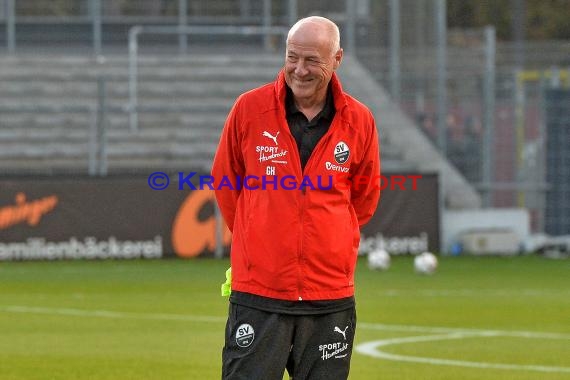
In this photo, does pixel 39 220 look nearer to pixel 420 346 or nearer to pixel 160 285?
Result: pixel 160 285

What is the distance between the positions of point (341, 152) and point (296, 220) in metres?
0.36

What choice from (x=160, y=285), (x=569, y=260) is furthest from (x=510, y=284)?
(x=569, y=260)

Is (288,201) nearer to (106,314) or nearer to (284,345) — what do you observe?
(284,345)

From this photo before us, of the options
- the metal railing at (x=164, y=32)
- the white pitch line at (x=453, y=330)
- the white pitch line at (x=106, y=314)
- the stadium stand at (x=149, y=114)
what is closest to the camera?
the white pitch line at (x=453, y=330)

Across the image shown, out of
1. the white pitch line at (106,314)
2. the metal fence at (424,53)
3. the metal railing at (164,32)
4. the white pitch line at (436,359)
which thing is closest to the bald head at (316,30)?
the white pitch line at (436,359)

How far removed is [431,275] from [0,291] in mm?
6616

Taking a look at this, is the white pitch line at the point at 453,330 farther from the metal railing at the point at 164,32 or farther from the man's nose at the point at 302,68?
the metal railing at the point at 164,32

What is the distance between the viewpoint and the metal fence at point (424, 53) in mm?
30453

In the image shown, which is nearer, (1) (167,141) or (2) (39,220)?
(2) (39,220)

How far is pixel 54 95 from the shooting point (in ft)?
105

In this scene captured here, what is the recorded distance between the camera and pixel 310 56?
19.7 ft

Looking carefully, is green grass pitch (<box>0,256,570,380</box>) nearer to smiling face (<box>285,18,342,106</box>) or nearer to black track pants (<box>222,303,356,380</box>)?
black track pants (<box>222,303,356,380</box>)

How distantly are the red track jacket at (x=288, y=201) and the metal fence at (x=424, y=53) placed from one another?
71.8 feet

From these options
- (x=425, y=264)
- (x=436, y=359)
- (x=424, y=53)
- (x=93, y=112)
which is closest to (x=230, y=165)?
(x=436, y=359)
